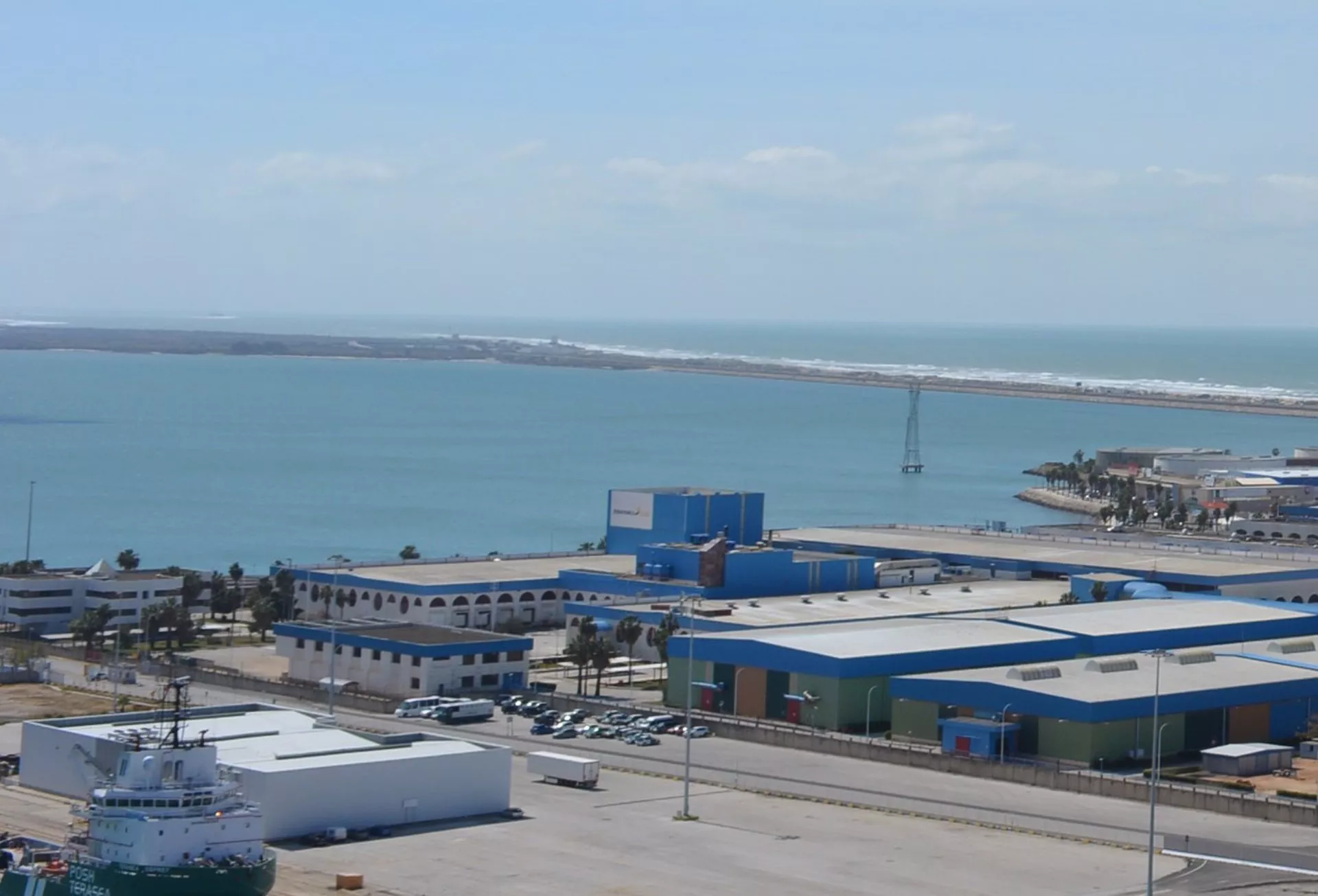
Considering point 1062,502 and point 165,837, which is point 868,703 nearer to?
point 165,837

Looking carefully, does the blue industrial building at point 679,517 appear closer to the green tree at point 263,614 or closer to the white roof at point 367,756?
the green tree at point 263,614

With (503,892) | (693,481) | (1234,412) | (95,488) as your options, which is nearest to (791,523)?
(693,481)

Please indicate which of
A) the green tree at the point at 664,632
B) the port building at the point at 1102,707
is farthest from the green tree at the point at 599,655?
the port building at the point at 1102,707

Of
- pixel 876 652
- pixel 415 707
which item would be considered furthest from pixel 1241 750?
pixel 415 707

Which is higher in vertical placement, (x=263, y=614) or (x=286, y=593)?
(x=286, y=593)

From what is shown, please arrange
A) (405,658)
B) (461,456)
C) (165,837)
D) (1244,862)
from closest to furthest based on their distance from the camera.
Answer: (165,837) → (1244,862) → (405,658) → (461,456)

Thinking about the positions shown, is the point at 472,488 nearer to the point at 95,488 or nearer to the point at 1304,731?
the point at 95,488
